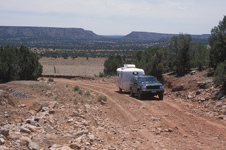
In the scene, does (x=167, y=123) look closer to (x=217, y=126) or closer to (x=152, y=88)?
(x=217, y=126)

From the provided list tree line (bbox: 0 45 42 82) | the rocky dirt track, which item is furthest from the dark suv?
tree line (bbox: 0 45 42 82)

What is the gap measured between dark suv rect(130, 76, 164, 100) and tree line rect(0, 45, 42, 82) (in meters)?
13.5

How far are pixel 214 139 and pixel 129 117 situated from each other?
445 cm

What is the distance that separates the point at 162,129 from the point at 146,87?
8.01m

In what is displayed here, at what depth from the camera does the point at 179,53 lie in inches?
1043

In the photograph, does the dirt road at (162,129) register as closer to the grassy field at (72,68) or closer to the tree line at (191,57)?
the tree line at (191,57)

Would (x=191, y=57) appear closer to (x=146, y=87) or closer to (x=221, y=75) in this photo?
(x=146, y=87)

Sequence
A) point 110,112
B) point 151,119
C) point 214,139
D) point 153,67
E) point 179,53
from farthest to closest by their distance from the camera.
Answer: point 153,67 < point 179,53 < point 110,112 < point 151,119 < point 214,139

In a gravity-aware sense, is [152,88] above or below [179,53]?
below

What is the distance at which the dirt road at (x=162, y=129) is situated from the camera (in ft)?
28.5

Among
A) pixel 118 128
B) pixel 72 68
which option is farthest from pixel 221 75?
pixel 72 68

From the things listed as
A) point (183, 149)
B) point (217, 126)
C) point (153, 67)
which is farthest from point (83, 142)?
point (153, 67)

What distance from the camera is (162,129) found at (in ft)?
34.4

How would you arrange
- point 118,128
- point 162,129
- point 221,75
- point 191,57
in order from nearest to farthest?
point 162,129 < point 118,128 < point 221,75 < point 191,57
